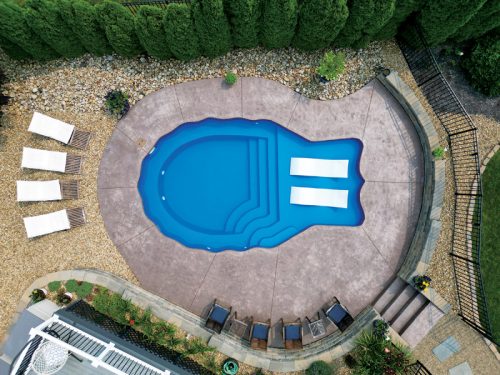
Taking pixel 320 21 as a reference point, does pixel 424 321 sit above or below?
below

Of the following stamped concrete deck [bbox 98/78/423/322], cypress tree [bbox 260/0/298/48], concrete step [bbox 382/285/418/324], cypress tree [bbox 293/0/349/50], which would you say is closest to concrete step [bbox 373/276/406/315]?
concrete step [bbox 382/285/418/324]

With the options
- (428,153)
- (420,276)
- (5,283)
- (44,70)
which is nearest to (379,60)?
(428,153)

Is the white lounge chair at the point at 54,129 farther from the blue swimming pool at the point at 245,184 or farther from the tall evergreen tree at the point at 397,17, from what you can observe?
the tall evergreen tree at the point at 397,17

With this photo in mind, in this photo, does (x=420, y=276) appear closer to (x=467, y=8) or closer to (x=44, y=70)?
(x=467, y=8)

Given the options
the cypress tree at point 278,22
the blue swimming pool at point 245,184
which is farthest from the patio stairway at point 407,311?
the cypress tree at point 278,22

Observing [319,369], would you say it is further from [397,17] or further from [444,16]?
[444,16]

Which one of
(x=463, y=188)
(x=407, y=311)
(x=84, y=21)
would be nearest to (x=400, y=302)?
(x=407, y=311)
